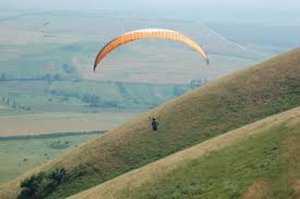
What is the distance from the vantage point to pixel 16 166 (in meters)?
166

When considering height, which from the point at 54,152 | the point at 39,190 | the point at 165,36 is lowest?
the point at 54,152

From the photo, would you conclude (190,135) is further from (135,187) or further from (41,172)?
(135,187)

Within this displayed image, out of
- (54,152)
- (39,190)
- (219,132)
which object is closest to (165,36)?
(219,132)

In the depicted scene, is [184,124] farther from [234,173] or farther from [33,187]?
[234,173]

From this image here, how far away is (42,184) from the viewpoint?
7969cm

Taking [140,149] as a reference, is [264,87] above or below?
above

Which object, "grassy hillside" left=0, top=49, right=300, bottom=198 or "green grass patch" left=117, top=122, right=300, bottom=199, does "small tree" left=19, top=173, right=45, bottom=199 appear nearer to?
"grassy hillside" left=0, top=49, right=300, bottom=198

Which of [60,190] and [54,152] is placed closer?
[60,190]

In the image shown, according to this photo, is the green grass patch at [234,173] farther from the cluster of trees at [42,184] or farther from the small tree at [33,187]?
the small tree at [33,187]

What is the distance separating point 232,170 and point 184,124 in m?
33.1

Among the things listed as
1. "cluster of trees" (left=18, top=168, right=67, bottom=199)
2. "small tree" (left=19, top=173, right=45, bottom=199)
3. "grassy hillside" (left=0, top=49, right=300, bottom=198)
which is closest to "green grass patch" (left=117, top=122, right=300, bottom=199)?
"grassy hillside" (left=0, top=49, right=300, bottom=198)

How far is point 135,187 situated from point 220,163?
8165 mm

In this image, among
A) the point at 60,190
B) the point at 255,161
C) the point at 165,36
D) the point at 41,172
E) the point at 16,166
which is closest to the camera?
the point at 165,36

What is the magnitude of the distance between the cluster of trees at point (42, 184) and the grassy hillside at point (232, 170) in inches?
684
